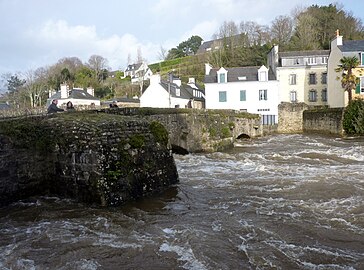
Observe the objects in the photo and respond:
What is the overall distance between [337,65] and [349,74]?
2.57m

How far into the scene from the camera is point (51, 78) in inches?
2240

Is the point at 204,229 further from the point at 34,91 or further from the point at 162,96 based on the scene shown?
the point at 34,91

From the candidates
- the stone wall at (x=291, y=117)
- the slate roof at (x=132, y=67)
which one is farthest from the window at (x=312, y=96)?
the slate roof at (x=132, y=67)

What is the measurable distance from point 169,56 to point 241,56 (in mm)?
30146

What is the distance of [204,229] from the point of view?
23.0 feet

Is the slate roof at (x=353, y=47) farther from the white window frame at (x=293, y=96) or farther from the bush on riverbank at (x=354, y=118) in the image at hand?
the white window frame at (x=293, y=96)

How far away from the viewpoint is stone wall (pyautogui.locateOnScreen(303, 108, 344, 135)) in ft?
101

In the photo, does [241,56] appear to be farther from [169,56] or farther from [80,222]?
[80,222]

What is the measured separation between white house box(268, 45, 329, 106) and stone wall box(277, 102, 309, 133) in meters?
2.72

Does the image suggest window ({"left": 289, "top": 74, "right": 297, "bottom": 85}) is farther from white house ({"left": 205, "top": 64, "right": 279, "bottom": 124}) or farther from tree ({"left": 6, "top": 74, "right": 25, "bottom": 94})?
tree ({"left": 6, "top": 74, "right": 25, "bottom": 94})

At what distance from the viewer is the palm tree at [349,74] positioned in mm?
31038

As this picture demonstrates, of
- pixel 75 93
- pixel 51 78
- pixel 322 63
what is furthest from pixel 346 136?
pixel 51 78

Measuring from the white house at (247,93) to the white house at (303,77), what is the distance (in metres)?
1.78

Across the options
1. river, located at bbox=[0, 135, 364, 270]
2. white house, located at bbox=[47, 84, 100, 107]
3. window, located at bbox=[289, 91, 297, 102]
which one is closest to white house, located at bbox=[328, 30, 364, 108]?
window, located at bbox=[289, 91, 297, 102]
